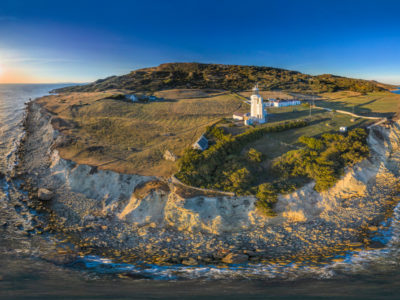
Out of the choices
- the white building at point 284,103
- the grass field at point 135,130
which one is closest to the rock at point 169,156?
the grass field at point 135,130

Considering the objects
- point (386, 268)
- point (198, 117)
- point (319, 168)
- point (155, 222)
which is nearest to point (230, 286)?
point (155, 222)

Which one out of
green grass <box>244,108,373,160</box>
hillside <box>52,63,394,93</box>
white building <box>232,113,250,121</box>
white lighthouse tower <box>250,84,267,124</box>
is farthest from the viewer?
hillside <box>52,63,394,93</box>

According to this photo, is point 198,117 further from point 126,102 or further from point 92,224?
point 92,224

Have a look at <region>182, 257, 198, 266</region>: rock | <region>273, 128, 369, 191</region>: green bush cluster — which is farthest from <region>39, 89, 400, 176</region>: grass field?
<region>182, 257, 198, 266</region>: rock

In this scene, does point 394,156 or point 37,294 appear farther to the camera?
point 394,156

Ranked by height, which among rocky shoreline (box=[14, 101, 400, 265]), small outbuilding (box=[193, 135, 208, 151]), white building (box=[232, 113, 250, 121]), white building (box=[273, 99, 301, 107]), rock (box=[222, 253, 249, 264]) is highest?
white building (box=[273, 99, 301, 107])

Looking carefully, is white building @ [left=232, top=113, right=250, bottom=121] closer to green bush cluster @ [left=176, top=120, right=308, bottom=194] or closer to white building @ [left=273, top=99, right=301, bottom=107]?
green bush cluster @ [left=176, top=120, right=308, bottom=194]

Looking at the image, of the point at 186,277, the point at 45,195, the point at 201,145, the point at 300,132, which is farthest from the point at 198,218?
the point at 300,132
